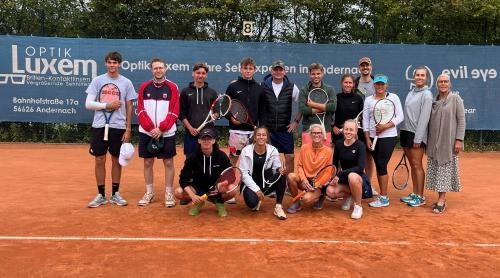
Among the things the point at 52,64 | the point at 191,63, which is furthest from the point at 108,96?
the point at 52,64

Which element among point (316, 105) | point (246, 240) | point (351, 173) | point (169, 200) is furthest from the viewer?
point (316, 105)

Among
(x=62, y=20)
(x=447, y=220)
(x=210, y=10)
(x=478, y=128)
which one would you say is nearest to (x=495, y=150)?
(x=478, y=128)

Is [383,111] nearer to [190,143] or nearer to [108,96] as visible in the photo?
[190,143]

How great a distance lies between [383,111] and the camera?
4.91m

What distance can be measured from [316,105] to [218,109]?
1.16m

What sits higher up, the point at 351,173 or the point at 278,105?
the point at 278,105

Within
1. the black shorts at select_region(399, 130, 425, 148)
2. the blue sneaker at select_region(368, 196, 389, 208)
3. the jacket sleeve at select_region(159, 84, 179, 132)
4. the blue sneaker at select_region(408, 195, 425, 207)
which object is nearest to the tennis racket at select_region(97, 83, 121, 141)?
the jacket sleeve at select_region(159, 84, 179, 132)

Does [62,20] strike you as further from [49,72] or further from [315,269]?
[315,269]

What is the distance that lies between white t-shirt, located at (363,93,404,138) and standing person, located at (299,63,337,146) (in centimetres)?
39

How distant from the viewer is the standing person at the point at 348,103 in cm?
510

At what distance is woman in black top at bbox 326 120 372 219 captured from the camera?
4566mm

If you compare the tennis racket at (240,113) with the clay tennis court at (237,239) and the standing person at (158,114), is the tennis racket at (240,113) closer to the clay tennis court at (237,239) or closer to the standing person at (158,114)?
the standing person at (158,114)

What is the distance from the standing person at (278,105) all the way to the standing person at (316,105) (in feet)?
0.58

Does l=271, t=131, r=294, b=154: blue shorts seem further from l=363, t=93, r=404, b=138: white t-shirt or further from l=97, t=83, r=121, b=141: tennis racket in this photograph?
l=97, t=83, r=121, b=141: tennis racket
